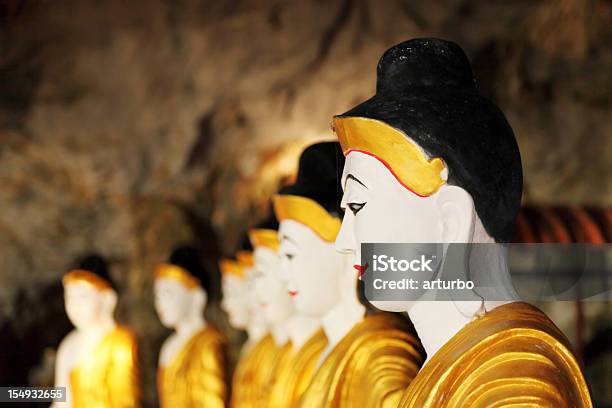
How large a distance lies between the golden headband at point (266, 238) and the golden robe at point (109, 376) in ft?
3.16

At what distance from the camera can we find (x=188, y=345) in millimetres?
4688

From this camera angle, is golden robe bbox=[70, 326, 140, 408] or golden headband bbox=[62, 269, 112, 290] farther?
golden headband bbox=[62, 269, 112, 290]

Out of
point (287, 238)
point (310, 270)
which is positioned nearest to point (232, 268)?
point (287, 238)

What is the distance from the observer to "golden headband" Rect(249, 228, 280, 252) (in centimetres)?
372

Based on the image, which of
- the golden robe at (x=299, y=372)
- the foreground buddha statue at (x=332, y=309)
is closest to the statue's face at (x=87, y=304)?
the golden robe at (x=299, y=372)

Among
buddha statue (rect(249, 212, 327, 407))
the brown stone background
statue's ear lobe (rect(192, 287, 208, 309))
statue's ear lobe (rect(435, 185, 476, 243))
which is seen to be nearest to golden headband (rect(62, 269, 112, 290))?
statue's ear lobe (rect(192, 287, 208, 309))

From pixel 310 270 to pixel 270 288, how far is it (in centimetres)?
116

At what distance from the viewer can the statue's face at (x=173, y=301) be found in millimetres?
4840

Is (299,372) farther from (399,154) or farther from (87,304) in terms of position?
(87,304)

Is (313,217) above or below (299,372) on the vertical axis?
above

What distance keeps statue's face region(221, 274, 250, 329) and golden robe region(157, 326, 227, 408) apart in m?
0.47

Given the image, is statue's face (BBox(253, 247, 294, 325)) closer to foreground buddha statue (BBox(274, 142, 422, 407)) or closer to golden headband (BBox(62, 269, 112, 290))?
foreground buddha statue (BBox(274, 142, 422, 407))

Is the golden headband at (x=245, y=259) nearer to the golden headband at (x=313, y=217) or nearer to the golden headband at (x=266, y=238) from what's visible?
the golden headband at (x=266, y=238)

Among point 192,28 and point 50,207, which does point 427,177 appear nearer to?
point 192,28
